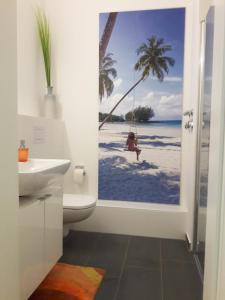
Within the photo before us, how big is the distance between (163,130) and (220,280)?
1821mm

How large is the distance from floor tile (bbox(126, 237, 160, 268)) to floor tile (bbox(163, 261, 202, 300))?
0.37 feet

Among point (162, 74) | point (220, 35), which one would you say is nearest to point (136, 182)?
point (162, 74)

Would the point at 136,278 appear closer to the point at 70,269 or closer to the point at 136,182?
the point at 70,269

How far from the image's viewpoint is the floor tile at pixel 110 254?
1.96 m

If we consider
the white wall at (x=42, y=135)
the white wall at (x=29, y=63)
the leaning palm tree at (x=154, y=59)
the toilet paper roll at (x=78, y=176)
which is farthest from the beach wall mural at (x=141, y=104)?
the white wall at (x=29, y=63)

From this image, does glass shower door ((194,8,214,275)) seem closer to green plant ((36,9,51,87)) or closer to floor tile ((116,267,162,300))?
floor tile ((116,267,162,300))

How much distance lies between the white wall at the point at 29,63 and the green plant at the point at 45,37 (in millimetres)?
55

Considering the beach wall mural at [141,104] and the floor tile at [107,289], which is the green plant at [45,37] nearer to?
the beach wall mural at [141,104]

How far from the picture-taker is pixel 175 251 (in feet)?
7.39

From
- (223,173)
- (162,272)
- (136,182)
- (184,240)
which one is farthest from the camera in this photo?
(136,182)

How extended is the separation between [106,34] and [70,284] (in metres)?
2.28

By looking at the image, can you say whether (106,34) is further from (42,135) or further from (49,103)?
(42,135)

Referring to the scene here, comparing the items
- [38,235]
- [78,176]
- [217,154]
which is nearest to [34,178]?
[38,235]

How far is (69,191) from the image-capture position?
276cm
